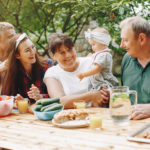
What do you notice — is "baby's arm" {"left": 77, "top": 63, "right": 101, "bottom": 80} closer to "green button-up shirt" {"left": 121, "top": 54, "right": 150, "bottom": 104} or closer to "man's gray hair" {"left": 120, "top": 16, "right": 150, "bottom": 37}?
"green button-up shirt" {"left": 121, "top": 54, "right": 150, "bottom": 104}

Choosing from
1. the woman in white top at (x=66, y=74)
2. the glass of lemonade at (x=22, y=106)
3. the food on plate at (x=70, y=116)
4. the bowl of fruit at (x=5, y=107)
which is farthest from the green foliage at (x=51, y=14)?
the food on plate at (x=70, y=116)

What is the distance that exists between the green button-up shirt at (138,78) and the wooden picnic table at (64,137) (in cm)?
66

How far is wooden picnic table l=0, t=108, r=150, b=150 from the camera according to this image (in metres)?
1.45

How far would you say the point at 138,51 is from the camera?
2434 mm

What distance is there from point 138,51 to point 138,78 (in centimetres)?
30

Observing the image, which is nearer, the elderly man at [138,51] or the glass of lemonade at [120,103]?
the glass of lemonade at [120,103]

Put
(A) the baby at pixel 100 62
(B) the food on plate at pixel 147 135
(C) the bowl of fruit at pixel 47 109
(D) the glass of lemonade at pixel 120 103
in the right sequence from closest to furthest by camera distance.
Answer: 1. (B) the food on plate at pixel 147 135
2. (D) the glass of lemonade at pixel 120 103
3. (C) the bowl of fruit at pixel 47 109
4. (A) the baby at pixel 100 62

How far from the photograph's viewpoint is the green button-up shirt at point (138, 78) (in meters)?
2.47

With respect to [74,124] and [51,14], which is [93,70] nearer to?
[74,124]

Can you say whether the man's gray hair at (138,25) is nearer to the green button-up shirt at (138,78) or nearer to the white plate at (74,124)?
the green button-up shirt at (138,78)

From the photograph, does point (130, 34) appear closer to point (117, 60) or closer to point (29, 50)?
point (29, 50)

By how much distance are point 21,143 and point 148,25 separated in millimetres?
1669

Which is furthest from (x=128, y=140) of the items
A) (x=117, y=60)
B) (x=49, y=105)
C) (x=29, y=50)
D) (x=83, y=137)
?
(x=117, y=60)

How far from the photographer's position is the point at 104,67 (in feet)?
8.96
